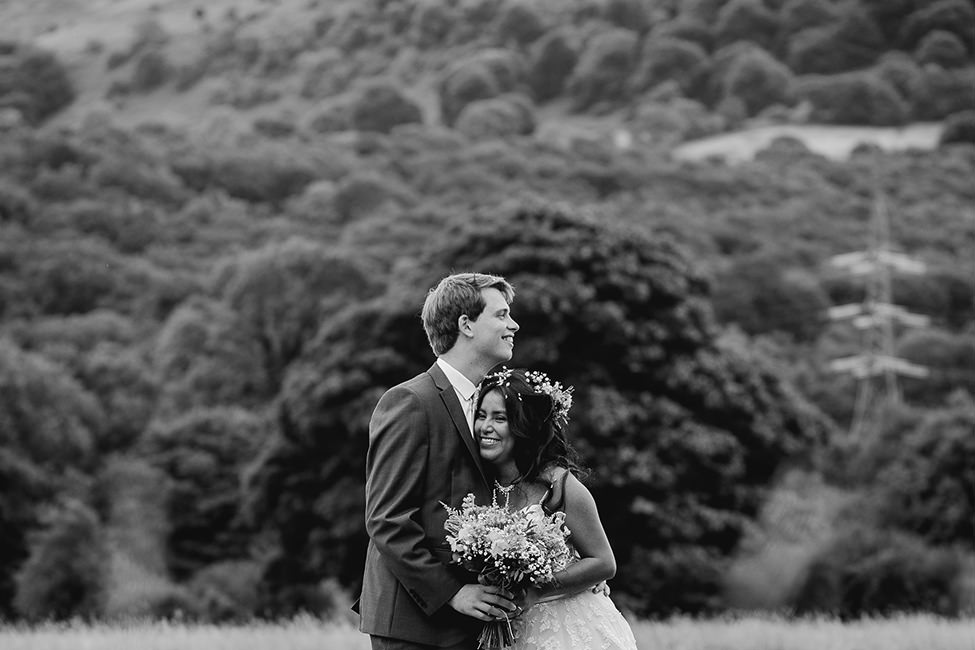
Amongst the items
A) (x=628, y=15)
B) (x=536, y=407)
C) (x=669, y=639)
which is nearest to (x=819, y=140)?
(x=628, y=15)

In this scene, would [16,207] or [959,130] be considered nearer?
[16,207]

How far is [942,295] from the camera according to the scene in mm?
56000

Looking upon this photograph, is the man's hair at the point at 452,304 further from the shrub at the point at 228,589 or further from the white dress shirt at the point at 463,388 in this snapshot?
the shrub at the point at 228,589

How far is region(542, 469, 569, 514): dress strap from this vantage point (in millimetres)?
5293

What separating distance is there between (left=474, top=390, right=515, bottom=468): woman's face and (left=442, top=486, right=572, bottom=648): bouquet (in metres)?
0.20

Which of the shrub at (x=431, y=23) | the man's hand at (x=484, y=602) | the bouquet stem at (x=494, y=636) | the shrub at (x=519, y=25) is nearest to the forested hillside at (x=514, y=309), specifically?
the shrub at (x=519, y=25)

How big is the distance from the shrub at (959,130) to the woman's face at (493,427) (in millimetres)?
95077

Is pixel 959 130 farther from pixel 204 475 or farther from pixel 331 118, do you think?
pixel 204 475

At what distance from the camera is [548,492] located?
5328mm

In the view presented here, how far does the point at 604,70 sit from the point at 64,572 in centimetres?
10657

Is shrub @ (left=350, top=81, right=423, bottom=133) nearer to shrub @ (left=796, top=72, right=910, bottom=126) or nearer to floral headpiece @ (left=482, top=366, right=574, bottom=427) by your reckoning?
shrub @ (left=796, top=72, right=910, bottom=126)

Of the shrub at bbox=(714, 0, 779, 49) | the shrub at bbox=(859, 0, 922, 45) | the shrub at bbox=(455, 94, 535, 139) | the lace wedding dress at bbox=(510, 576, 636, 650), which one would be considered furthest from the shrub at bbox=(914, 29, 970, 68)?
the lace wedding dress at bbox=(510, 576, 636, 650)

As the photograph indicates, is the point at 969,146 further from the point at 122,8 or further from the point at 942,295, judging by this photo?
the point at 122,8

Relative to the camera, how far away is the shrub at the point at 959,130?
93.3 meters
